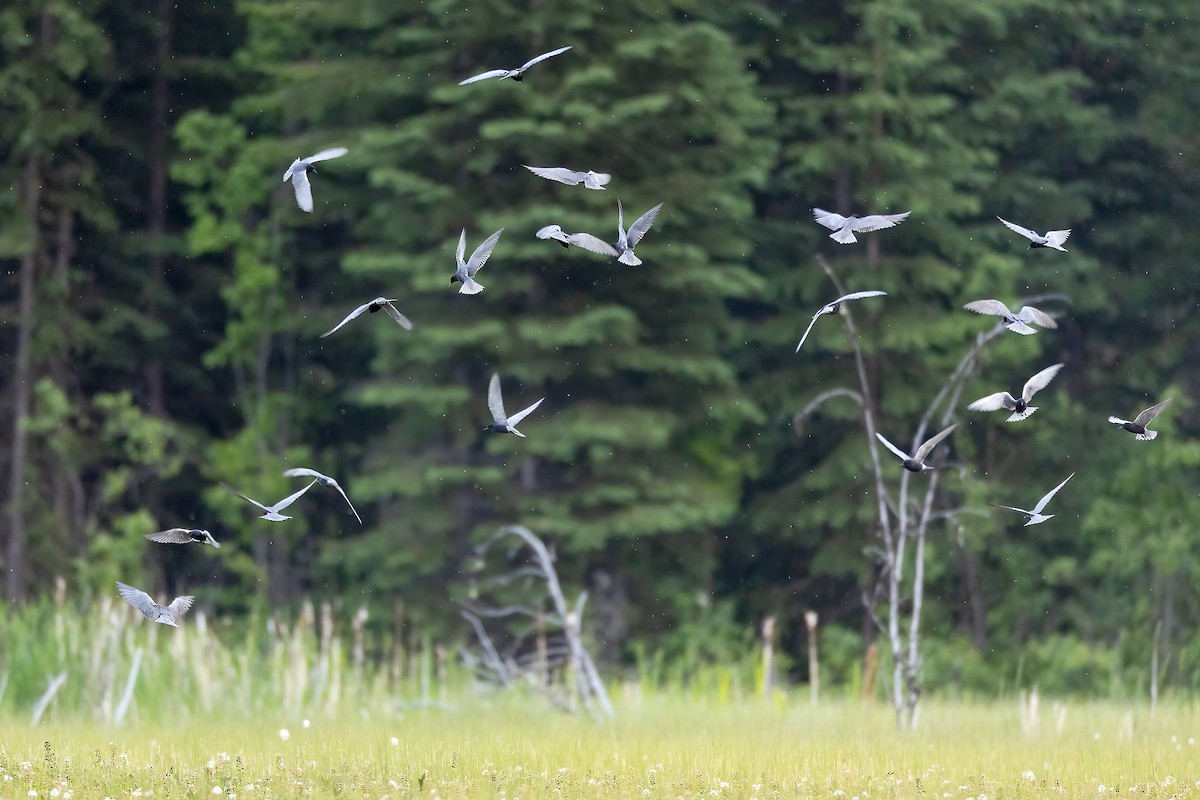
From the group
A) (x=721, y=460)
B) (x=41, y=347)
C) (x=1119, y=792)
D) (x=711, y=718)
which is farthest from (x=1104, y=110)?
(x=1119, y=792)

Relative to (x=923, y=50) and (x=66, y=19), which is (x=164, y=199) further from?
(x=923, y=50)

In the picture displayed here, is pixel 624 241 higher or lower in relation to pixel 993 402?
higher

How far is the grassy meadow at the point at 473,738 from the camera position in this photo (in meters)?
9.43

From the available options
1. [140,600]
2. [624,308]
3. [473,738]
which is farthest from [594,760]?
[624,308]

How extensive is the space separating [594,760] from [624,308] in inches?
357

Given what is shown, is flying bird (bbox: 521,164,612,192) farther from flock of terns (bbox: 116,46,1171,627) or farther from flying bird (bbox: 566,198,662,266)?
flying bird (bbox: 566,198,662,266)

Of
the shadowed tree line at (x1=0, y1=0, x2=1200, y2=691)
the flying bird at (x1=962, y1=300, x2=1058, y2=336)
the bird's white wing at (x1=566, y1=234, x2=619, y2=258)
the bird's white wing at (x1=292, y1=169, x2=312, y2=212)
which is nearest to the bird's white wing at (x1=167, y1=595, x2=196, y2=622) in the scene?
the bird's white wing at (x1=292, y1=169, x2=312, y2=212)

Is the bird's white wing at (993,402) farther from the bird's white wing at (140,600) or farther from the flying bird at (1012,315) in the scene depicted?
the bird's white wing at (140,600)

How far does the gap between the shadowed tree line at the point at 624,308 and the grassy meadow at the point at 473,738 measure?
3107mm

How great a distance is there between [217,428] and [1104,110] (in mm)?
11145

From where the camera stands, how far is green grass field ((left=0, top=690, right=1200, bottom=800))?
932 centimetres

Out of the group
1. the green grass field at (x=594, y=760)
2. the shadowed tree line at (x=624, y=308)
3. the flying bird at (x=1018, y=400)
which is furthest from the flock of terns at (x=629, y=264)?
the shadowed tree line at (x=624, y=308)

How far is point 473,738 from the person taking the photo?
11.1 m

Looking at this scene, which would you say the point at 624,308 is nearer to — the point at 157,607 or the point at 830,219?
the point at 830,219
